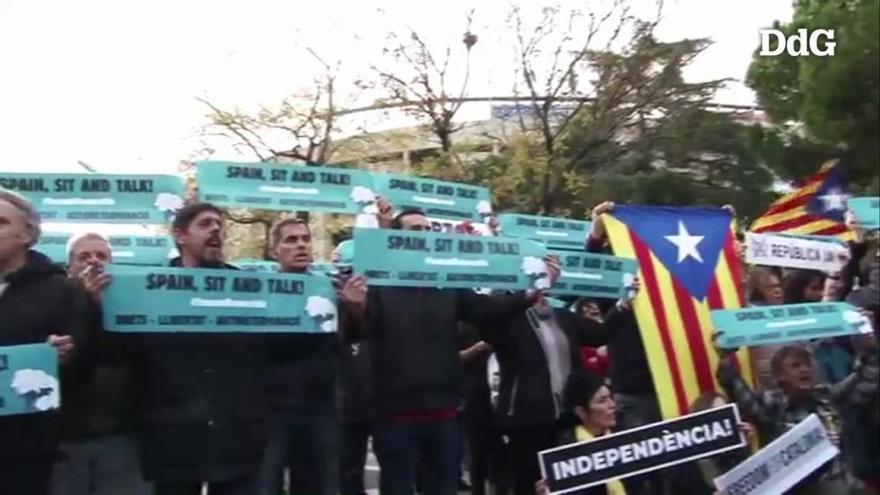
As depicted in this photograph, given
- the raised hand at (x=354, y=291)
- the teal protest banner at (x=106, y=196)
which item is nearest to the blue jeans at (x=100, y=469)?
the raised hand at (x=354, y=291)

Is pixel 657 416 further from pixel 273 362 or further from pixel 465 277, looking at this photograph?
pixel 273 362

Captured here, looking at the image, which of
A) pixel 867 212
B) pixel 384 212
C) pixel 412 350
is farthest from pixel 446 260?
pixel 867 212

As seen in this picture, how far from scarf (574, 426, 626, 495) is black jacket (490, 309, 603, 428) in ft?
1.42

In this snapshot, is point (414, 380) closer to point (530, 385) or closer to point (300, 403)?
point (300, 403)

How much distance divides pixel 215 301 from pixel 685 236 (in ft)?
10.5

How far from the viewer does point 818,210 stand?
883 cm

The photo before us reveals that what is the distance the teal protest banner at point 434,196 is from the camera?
6305 millimetres

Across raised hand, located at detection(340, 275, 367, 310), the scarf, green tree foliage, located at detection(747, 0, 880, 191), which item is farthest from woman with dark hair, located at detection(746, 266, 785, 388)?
green tree foliage, located at detection(747, 0, 880, 191)

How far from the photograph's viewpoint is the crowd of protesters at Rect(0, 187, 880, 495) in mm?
4574

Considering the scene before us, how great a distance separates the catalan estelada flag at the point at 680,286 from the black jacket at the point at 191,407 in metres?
2.60

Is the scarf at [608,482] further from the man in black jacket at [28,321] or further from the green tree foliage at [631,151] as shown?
the green tree foliage at [631,151]

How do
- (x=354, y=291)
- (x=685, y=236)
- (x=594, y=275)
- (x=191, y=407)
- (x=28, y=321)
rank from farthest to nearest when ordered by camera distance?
(x=685, y=236)
(x=594, y=275)
(x=354, y=291)
(x=191, y=407)
(x=28, y=321)

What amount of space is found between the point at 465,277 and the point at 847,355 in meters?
2.99

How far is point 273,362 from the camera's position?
575 centimetres
